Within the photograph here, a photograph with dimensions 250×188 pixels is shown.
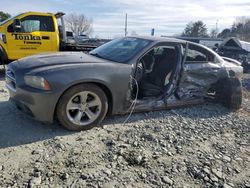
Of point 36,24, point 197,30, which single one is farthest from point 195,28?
point 36,24

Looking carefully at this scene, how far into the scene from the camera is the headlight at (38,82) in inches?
138

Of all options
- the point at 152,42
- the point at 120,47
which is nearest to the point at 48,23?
the point at 120,47

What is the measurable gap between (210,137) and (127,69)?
70.6 inches

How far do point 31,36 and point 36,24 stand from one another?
440 millimetres

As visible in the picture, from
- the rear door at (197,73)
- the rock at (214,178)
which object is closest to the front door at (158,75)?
the rear door at (197,73)

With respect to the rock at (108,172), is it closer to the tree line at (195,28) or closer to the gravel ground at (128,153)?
the gravel ground at (128,153)

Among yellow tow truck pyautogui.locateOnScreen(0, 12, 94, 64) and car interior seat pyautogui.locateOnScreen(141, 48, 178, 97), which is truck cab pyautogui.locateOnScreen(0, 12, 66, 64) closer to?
yellow tow truck pyautogui.locateOnScreen(0, 12, 94, 64)

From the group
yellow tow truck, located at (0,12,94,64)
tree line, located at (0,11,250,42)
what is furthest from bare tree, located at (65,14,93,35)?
yellow tow truck, located at (0,12,94,64)

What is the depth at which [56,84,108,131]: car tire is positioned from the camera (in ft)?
12.2

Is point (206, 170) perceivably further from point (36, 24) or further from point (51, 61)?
point (36, 24)

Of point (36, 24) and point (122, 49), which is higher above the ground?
point (36, 24)

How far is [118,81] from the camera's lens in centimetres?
409

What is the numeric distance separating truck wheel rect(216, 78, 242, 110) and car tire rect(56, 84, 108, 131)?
117 inches

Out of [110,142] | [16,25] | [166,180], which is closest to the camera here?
[166,180]
